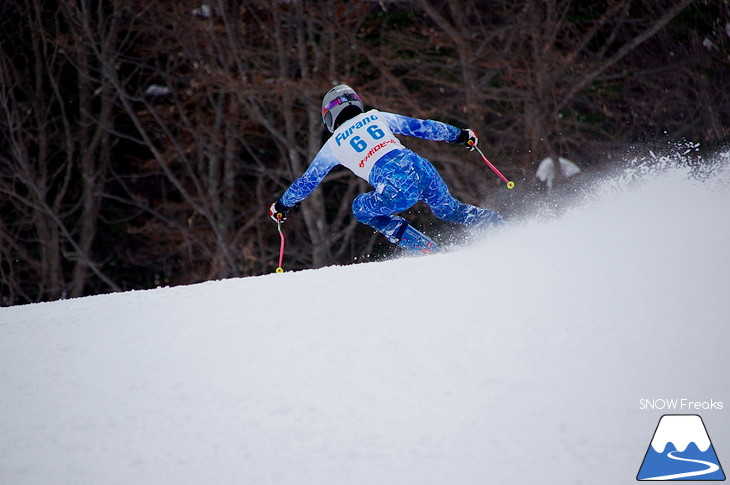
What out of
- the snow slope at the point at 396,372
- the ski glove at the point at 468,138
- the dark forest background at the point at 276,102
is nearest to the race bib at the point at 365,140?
the ski glove at the point at 468,138

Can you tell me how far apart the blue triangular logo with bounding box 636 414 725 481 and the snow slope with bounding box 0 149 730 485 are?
5cm

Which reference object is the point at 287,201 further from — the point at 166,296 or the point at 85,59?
the point at 85,59

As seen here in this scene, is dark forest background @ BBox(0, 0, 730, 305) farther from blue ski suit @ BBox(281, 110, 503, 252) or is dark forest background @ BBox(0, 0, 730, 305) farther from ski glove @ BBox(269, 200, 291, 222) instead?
ski glove @ BBox(269, 200, 291, 222)

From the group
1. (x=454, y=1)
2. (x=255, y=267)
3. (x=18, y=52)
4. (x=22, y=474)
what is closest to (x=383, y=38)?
(x=454, y=1)

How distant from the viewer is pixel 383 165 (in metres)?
5.87

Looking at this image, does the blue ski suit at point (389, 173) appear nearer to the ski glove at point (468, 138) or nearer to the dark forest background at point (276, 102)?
the ski glove at point (468, 138)

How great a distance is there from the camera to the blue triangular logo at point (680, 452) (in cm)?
296

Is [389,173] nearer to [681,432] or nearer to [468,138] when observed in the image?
[468,138]

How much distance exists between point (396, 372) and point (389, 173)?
250cm

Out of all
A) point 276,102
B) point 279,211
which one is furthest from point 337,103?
point 276,102

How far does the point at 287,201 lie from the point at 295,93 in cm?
773

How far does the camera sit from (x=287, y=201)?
6.30m

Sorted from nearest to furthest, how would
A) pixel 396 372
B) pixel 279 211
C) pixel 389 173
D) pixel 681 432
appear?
pixel 681 432 → pixel 396 372 → pixel 389 173 → pixel 279 211

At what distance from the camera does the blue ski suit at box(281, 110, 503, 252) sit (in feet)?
19.3
